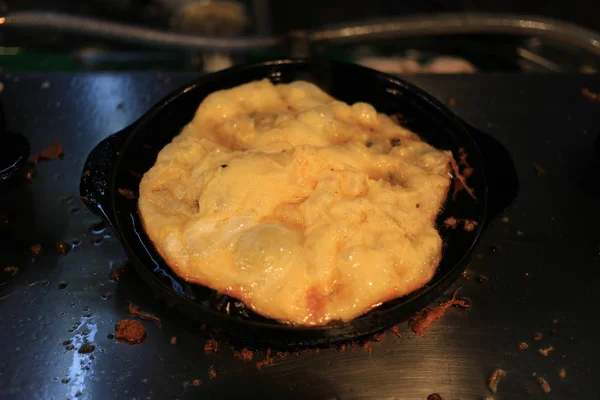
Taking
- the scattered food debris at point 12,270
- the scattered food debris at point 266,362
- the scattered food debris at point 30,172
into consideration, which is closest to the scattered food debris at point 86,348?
the scattered food debris at point 12,270

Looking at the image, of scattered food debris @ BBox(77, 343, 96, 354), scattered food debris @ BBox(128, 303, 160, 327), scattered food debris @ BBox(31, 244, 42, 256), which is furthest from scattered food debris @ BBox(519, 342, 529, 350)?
scattered food debris @ BBox(31, 244, 42, 256)

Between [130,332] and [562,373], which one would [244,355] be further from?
[562,373]

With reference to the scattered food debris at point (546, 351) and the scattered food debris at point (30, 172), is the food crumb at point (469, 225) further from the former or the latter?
the scattered food debris at point (30, 172)

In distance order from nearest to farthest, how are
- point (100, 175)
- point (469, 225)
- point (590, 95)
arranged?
point (469, 225), point (100, 175), point (590, 95)

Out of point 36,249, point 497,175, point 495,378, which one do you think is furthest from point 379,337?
point 36,249

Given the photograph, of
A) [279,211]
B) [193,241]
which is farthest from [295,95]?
[193,241]

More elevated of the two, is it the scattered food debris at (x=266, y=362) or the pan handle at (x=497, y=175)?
the pan handle at (x=497, y=175)

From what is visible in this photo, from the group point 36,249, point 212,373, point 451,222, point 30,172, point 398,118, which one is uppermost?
point 398,118
